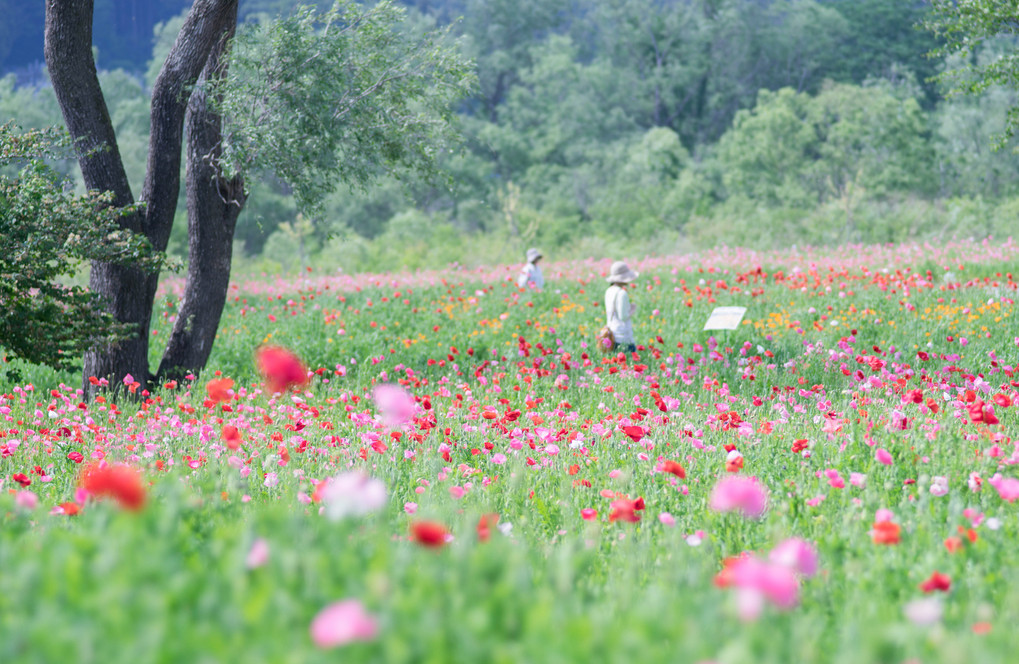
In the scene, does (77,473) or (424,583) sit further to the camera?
(77,473)

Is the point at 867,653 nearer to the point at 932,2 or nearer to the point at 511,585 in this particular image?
the point at 511,585

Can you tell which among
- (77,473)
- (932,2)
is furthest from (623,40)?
(77,473)

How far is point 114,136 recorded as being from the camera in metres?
Answer: 9.27

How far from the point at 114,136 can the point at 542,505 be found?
7268 millimetres

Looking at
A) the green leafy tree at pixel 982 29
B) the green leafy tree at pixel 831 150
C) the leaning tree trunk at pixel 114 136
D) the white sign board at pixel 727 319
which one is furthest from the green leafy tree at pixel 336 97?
the green leafy tree at pixel 831 150

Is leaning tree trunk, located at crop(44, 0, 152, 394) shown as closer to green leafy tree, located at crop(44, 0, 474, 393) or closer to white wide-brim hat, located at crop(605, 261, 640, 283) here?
green leafy tree, located at crop(44, 0, 474, 393)

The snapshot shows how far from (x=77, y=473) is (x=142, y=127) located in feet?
160

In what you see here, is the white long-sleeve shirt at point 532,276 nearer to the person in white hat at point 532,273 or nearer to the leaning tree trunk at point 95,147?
the person in white hat at point 532,273

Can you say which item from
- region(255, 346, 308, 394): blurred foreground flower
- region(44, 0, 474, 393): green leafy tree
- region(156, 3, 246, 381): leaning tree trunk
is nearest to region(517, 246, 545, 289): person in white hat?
region(44, 0, 474, 393): green leafy tree

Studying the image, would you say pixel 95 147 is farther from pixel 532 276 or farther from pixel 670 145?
pixel 670 145

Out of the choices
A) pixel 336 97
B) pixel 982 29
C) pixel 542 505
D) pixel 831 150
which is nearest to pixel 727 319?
pixel 542 505

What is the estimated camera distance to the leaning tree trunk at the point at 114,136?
29.1 feet

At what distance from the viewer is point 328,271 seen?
3192 centimetres

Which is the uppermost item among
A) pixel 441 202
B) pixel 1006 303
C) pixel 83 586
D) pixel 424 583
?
pixel 83 586
